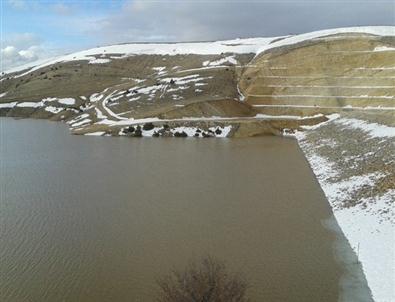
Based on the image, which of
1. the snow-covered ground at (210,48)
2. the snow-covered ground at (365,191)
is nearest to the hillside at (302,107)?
the snow-covered ground at (365,191)

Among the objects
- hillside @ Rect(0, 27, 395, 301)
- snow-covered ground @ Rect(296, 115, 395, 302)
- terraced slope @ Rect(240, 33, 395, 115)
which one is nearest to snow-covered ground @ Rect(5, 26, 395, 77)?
hillside @ Rect(0, 27, 395, 301)

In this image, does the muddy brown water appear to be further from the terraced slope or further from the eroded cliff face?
the terraced slope

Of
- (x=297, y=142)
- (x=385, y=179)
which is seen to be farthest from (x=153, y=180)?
(x=297, y=142)

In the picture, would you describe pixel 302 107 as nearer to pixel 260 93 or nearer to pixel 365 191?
pixel 260 93

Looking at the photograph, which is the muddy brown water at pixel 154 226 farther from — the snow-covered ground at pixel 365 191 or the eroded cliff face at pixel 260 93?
the eroded cliff face at pixel 260 93

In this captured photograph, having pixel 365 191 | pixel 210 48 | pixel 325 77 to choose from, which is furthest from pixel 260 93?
pixel 210 48

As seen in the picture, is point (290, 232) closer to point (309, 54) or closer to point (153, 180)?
point (153, 180)
